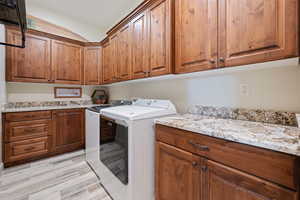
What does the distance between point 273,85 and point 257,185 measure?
0.83 meters

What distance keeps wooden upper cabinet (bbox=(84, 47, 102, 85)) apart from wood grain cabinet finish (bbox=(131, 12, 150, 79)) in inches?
57.9

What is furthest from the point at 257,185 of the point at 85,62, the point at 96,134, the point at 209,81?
the point at 85,62

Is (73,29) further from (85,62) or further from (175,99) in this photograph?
(175,99)

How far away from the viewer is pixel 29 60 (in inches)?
95.7

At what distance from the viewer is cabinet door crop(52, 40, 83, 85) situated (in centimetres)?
268

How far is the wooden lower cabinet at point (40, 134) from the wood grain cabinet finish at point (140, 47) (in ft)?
5.59

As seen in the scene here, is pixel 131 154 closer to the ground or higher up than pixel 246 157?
closer to the ground

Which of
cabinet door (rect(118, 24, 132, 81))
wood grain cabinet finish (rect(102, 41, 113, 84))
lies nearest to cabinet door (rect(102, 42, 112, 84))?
wood grain cabinet finish (rect(102, 41, 113, 84))

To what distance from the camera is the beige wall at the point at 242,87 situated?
3.37ft

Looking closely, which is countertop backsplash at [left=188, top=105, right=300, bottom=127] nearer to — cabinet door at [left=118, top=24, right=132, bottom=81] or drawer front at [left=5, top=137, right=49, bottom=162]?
cabinet door at [left=118, top=24, right=132, bottom=81]

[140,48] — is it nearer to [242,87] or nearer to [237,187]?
[242,87]

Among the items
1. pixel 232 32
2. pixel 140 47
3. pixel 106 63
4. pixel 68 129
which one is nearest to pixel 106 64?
pixel 106 63

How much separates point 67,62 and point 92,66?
19.0 inches

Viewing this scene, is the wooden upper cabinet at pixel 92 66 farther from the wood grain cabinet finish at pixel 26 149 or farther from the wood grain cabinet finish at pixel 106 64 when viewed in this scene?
the wood grain cabinet finish at pixel 26 149
